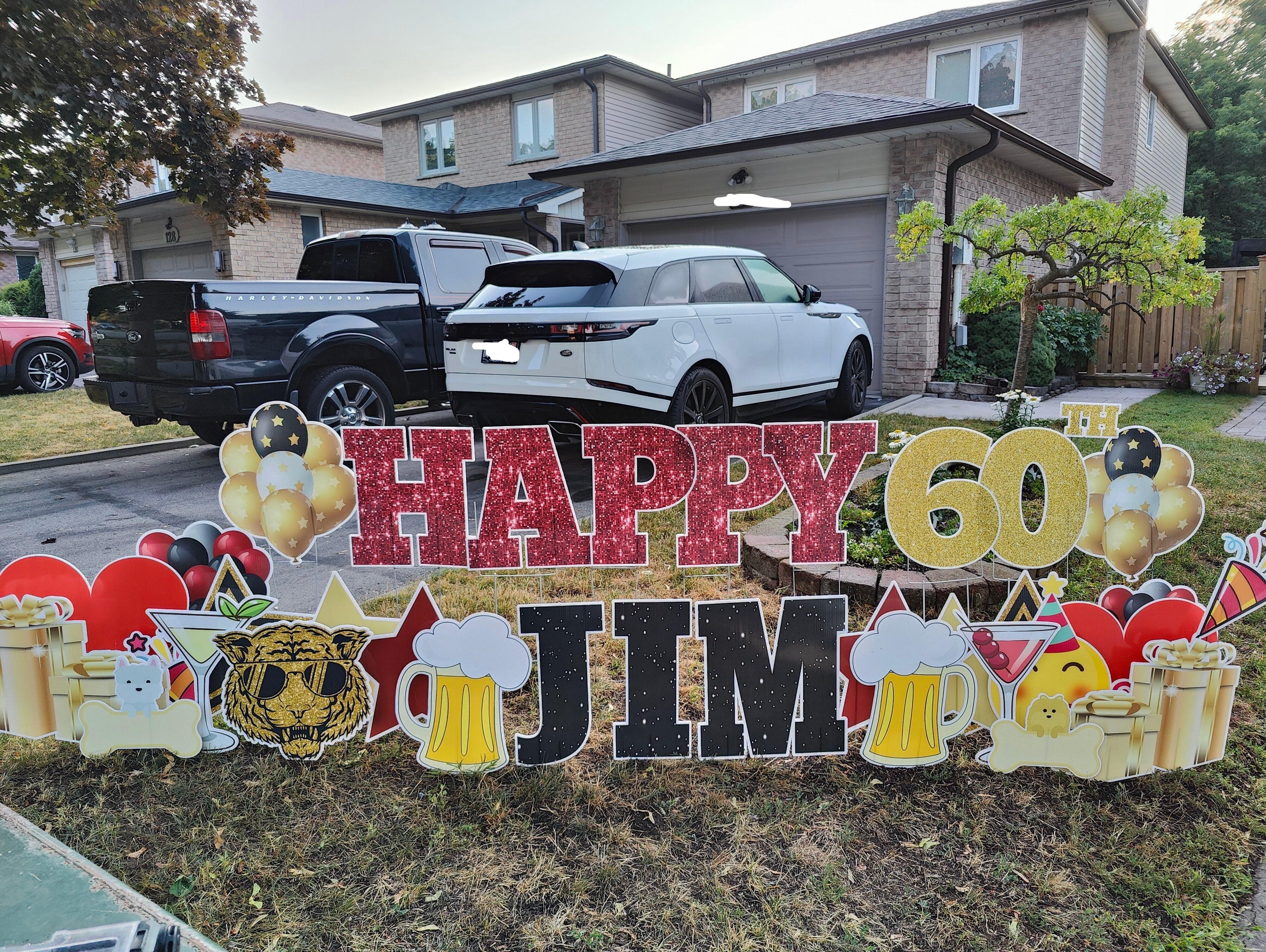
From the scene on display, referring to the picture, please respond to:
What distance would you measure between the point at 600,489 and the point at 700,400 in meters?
3.53

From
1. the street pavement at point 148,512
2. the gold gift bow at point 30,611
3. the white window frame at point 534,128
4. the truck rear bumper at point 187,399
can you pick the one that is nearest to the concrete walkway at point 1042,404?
the street pavement at point 148,512

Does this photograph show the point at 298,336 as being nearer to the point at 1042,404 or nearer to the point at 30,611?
the point at 30,611

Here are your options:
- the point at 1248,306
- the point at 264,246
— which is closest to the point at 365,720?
the point at 1248,306

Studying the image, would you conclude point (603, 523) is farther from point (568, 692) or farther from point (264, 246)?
point (264, 246)

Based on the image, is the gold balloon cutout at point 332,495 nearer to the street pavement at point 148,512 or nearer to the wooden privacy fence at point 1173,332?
the street pavement at point 148,512

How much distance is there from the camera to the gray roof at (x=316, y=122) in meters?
25.1

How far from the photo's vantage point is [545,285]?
6352mm

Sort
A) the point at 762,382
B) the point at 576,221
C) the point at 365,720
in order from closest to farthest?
1. the point at 365,720
2. the point at 762,382
3. the point at 576,221

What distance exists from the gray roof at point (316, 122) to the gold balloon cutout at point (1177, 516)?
2574cm

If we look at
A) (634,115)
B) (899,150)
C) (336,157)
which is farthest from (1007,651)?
(336,157)

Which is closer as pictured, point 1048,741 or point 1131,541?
point 1048,741

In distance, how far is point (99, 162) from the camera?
5.82 m

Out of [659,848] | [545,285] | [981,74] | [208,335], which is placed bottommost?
[659,848]

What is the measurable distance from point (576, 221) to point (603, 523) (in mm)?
16385
